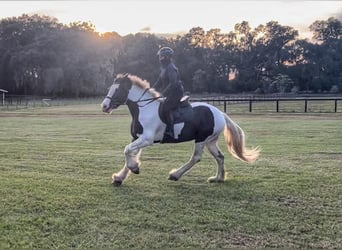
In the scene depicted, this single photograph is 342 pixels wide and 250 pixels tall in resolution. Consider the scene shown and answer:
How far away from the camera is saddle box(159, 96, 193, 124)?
7086 mm

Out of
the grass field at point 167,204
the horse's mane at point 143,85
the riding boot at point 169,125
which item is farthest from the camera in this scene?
the horse's mane at point 143,85

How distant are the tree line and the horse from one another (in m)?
64.3

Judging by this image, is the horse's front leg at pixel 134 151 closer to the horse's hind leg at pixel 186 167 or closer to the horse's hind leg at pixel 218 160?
the horse's hind leg at pixel 186 167

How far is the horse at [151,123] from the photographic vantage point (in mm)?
6957

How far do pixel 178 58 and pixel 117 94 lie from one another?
75.2 m

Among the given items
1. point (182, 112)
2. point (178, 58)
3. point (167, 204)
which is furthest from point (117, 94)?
point (178, 58)

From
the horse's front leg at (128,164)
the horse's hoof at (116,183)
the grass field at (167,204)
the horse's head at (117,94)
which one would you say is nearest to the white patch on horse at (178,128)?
the horse's front leg at (128,164)

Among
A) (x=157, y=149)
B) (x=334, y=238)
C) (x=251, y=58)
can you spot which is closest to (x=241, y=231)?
(x=334, y=238)

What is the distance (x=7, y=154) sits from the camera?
34.3 ft

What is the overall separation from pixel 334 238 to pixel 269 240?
0.66m

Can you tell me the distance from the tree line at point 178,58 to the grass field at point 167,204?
208ft

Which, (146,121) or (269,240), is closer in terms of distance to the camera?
(269,240)

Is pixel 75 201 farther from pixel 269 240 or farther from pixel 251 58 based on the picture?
pixel 251 58

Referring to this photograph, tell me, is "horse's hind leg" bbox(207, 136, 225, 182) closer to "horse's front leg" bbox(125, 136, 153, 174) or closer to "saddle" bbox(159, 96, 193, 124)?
"saddle" bbox(159, 96, 193, 124)
